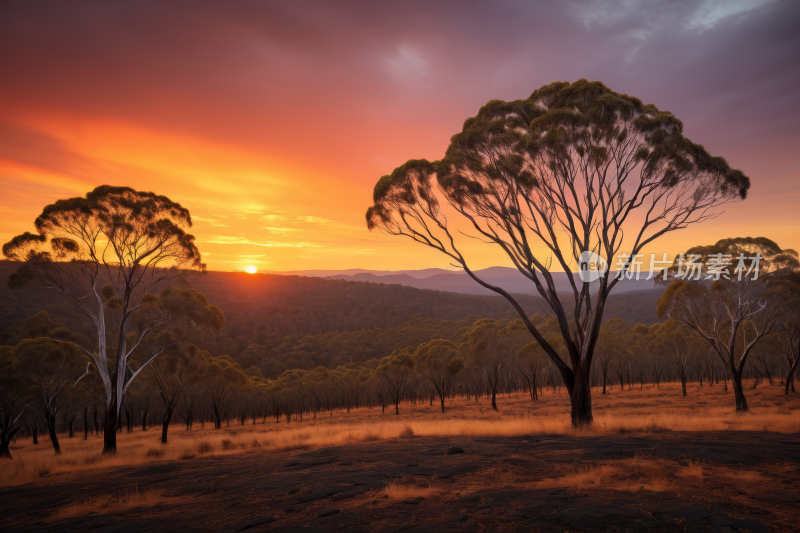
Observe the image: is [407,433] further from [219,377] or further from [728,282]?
[219,377]

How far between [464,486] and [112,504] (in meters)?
8.61

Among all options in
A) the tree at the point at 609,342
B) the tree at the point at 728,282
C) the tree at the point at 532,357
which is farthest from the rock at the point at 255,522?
the tree at the point at 609,342

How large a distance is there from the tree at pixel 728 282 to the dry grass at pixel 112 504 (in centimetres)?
3272

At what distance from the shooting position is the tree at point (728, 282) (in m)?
27.8

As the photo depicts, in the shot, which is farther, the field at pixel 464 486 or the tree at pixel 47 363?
the tree at pixel 47 363

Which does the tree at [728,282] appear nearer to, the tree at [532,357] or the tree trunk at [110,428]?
the tree at [532,357]

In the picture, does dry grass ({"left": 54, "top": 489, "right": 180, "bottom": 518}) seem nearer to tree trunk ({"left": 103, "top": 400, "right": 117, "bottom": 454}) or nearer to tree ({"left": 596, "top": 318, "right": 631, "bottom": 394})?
tree trunk ({"left": 103, "top": 400, "right": 117, "bottom": 454})

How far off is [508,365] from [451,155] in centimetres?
5923

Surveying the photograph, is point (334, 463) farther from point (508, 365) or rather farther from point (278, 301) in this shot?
point (278, 301)

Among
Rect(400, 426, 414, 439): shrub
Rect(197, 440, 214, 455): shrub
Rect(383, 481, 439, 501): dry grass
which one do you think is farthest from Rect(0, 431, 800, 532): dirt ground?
Rect(197, 440, 214, 455): shrub

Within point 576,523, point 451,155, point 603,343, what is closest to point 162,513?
point 576,523

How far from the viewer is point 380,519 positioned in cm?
707

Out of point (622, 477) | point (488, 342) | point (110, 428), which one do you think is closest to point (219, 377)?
point (110, 428)

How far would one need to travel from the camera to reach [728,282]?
28719 mm
